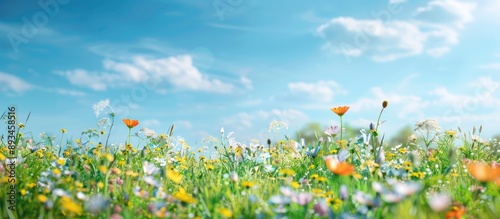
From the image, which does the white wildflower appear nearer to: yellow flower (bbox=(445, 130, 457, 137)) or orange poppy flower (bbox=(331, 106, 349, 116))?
yellow flower (bbox=(445, 130, 457, 137))

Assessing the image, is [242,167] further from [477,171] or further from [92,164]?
[477,171]

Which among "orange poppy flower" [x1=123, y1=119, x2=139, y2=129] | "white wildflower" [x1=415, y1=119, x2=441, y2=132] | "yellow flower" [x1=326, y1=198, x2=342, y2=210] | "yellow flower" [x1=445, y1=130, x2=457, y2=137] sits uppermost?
"white wildflower" [x1=415, y1=119, x2=441, y2=132]

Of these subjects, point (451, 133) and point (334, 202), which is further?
point (451, 133)

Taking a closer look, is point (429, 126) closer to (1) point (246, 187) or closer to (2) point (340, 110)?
(2) point (340, 110)

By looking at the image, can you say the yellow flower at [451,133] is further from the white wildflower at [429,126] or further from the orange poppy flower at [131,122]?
the orange poppy flower at [131,122]

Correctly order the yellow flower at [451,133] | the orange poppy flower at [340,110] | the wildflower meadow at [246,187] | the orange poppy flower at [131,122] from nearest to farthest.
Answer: the wildflower meadow at [246,187] → the orange poppy flower at [340,110] → the orange poppy flower at [131,122] → the yellow flower at [451,133]

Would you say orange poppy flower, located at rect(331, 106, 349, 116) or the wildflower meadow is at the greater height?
orange poppy flower, located at rect(331, 106, 349, 116)

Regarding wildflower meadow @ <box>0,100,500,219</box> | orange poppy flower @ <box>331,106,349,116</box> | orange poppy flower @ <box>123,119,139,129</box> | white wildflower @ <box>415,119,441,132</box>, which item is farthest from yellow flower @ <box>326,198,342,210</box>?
white wildflower @ <box>415,119,441,132</box>

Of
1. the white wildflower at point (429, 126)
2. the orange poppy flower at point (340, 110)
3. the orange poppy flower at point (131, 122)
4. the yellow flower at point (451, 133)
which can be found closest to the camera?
the orange poppy flower at point (340, 110)

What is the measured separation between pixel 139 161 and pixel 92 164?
1188 millimetres

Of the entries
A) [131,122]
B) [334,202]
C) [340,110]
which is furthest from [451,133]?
[334,202]

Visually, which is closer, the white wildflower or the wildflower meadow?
the wildflower meadow

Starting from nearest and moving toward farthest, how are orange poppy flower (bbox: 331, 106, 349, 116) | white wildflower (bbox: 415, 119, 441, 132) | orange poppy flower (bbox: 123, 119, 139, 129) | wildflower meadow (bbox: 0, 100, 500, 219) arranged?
wildflower meadow (bbox: 0, 100, 500, 219) → orange poppy flower (bbox: 331, 106, 349, 116) → orange poppy flower (bbox: 123, 119, 139, 129) → white wildflower (bbox: 415, 119, 441, 132)

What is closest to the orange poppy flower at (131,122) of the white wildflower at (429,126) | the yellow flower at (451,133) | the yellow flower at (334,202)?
the yellow flower at (334,202)
